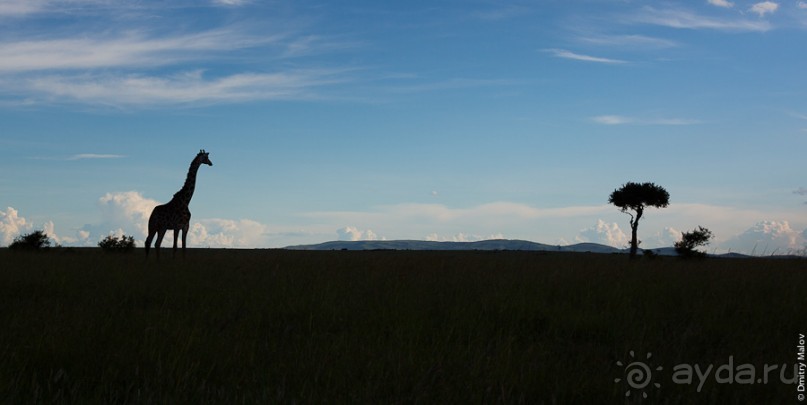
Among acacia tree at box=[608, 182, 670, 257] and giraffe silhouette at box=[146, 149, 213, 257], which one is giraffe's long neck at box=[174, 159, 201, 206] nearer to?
giraffe silhouette at box=[146, 149, 213, 257]

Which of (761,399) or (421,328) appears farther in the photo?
(421,328)

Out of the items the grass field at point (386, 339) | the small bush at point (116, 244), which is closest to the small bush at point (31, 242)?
the small bush at point (116, 244)

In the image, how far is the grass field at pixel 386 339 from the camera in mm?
4848

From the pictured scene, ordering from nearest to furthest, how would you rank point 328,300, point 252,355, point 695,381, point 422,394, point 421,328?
point 422,394 < point 695,381 < point 252,355 < point 421,328 < point 328,300

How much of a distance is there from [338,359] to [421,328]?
59.4 inches

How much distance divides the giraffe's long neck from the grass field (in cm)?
1027

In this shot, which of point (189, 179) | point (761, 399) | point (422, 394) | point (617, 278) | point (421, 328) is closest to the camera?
point (422, 394)

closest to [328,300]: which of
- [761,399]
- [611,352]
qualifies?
[611,352]

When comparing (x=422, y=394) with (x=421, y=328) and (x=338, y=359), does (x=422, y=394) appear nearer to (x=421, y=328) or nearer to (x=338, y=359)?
(x=338, y=359)

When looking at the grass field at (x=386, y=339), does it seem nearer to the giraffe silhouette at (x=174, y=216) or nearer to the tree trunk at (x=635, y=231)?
the giraffe silhouette at (x=174, y=216)

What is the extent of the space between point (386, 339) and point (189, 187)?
1681 cm

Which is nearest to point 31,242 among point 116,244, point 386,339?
point 116,244

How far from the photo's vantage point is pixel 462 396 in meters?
4.55

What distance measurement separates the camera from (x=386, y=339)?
22.1 ft
